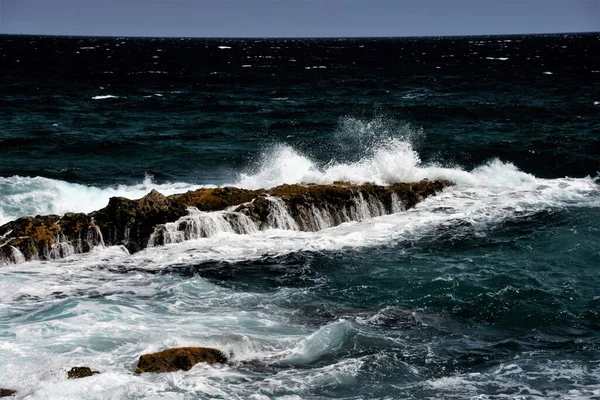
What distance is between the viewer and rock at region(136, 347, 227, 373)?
10945 millimetres

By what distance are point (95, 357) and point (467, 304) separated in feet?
24.3

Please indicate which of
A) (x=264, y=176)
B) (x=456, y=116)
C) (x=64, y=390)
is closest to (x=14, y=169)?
(x=264, y=176)

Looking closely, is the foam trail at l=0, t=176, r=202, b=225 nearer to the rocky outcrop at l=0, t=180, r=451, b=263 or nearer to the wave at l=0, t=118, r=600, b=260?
the wave at l=0, t=118, r=600, b=260

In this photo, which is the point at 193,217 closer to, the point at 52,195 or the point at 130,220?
the point at 130,220

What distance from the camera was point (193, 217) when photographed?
18641 mm

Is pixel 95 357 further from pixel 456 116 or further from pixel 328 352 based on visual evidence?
pixel 456 116

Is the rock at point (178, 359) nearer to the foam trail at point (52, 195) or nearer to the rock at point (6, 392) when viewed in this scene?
the rock at point (6, 392)

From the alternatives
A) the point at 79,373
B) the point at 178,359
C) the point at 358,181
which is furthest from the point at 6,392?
the point at 358,181

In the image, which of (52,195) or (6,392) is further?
(52,195)

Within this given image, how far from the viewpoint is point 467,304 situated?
47.9ft

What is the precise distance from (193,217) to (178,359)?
7791mm

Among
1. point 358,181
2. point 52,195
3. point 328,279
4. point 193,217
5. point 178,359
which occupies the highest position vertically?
point 52,195

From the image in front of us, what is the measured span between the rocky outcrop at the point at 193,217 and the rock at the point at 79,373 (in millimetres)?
7031

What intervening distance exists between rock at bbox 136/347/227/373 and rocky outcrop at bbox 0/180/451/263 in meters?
6.91
